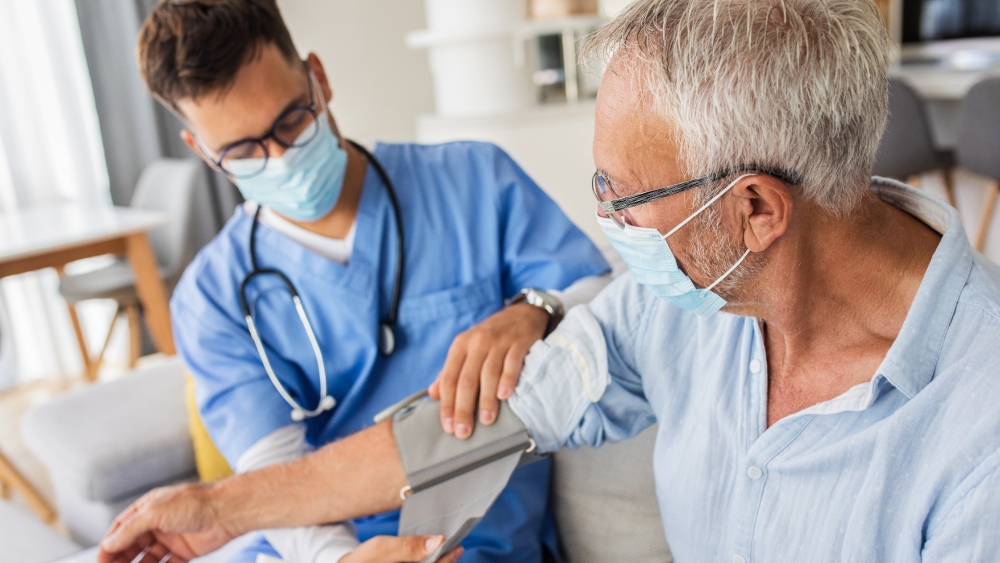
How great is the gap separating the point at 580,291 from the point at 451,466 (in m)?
0.37

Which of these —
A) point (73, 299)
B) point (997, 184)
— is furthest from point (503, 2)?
point (73, 299)

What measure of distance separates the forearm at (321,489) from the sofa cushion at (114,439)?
566mm

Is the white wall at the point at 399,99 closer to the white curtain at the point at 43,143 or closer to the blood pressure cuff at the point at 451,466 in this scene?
the white curtain at the point at 43,143

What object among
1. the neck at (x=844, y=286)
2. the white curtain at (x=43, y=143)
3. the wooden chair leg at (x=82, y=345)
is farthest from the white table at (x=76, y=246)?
the neck at (x=844, y=286)

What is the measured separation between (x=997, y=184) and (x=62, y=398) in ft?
9.17

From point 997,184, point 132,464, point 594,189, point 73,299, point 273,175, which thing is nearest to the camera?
point 594,189

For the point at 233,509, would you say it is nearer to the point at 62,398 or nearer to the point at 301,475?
the point at 301,475

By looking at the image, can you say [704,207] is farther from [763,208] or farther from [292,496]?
[292,496]

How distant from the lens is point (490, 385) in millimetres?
1051

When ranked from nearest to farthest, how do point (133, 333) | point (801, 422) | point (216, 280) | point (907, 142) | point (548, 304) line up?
point (801, 422)
point (548, 304)
point (216, 280)
point (907, 142)
point (133, 333)

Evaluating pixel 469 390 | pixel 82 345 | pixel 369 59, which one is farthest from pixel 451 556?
pixel 369 59

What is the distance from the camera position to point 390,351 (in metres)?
1.27

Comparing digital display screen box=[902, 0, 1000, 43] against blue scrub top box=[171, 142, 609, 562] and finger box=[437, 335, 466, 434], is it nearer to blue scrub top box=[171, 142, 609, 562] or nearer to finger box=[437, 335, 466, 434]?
blue scrub top box=[171, 142, 609, 562]

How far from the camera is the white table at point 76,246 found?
103 inches
